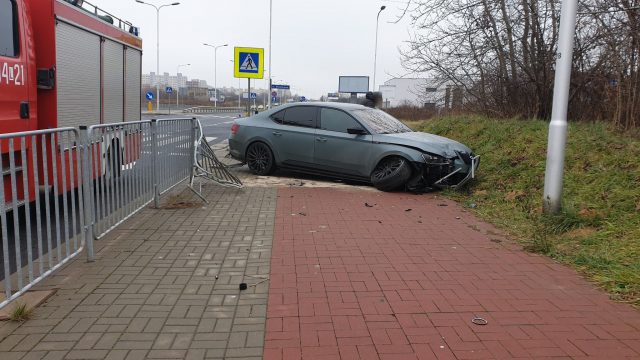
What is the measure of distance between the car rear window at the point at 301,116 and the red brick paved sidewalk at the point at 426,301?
3835 millimetres

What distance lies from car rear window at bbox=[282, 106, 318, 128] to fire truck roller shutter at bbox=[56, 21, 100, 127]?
11.8 feet

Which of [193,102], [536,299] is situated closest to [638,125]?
[536,299]

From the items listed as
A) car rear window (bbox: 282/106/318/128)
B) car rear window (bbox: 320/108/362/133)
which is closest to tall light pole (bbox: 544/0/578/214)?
car rear window (bbox: 320/108/362/133)

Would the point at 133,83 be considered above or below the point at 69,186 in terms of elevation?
above

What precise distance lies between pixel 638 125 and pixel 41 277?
981 cm

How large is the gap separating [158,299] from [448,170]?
612 cm

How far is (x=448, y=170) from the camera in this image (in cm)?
899

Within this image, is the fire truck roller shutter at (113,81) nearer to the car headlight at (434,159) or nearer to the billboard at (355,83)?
the car headlight at (434,159)

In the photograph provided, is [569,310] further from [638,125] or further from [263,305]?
[638,125]

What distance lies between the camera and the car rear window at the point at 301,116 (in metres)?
10.1

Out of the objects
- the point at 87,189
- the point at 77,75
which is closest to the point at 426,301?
the point at 87,189

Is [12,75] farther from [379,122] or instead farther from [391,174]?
[379,122]

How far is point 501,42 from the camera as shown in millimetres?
13539

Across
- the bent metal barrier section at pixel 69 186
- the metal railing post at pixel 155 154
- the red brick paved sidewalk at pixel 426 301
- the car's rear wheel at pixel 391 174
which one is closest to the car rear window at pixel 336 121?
the car's rear wheel at pixel 391 174
